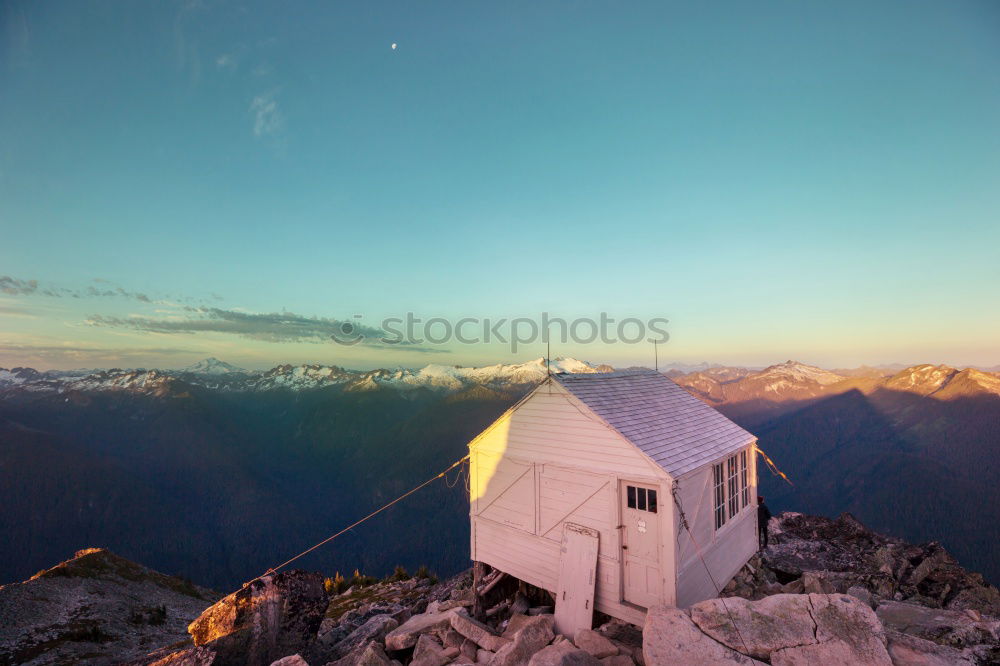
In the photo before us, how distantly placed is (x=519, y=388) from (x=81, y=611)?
160218 mm

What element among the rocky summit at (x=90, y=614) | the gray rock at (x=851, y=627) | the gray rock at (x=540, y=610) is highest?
the gray rock at (x=851, y=627)

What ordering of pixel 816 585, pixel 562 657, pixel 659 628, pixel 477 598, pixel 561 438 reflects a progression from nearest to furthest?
pixel 562 657
pixel 659 628
pixel 561 438
pixel 816 585
pixel 477 598

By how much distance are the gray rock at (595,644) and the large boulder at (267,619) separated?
706 cm

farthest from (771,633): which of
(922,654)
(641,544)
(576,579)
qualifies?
(576,579)

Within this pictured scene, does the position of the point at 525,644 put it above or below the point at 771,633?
below

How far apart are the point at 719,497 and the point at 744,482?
116 inches

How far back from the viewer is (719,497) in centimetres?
1215

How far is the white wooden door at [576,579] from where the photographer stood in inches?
401

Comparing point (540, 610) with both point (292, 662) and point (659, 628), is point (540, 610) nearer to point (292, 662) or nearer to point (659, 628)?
point (659, 628)

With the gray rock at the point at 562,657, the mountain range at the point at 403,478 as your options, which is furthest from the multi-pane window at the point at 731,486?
the mountain range at the point at 403,478

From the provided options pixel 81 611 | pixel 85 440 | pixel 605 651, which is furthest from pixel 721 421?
pixel 85 440

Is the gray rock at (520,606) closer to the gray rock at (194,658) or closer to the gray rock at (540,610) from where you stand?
the gray rock at (540,610)

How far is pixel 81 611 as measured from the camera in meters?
17.5

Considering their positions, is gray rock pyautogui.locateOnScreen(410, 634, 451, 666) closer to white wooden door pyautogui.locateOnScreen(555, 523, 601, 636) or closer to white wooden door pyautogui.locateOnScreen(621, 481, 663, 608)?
white wooden door pyautogui.locateOnScreen(555, 523, 601, 636)
